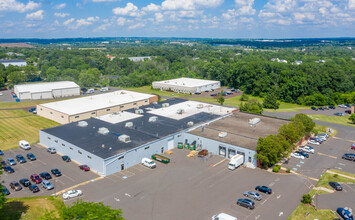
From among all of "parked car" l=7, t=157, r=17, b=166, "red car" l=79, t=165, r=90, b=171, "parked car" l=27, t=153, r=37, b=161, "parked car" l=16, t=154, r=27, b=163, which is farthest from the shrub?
"parked car" l=7, t=157, r=17, b=166

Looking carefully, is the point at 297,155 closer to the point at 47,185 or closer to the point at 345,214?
the point at 345,214

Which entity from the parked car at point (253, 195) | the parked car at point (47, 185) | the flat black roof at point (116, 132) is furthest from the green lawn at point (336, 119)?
the parked car at point (47, 185)

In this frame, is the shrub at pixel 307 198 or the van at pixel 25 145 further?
the van at pixel 25 145

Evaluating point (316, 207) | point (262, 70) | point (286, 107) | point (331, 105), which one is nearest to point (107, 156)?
point (316, 207)

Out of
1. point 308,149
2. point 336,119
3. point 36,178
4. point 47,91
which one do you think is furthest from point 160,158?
point 47,91

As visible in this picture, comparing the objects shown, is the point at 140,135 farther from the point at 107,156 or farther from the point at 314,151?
the point at 314,151

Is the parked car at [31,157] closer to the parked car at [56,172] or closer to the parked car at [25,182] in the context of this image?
the parked car at [56,172]
